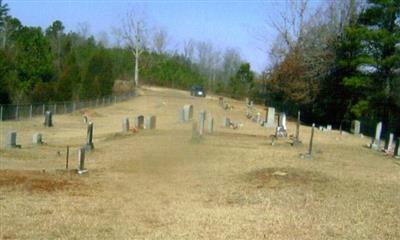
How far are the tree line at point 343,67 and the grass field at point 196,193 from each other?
20.5 metres

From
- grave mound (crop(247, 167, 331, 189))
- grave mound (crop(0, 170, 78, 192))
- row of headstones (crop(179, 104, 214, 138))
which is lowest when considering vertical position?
grave mound (crop(0, 170, 78, 192))

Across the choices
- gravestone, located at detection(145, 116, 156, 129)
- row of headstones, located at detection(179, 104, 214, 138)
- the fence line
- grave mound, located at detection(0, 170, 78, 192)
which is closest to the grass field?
grave mound, located at detection(0, 170, 78, 192)

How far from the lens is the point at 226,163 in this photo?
19.7 metres

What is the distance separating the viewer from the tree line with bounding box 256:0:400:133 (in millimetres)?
44312

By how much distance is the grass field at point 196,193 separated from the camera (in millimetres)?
10586

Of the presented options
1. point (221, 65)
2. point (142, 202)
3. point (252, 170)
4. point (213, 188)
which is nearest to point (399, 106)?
point (252, 170)

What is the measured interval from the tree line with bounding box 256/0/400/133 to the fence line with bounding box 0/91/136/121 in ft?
57.8

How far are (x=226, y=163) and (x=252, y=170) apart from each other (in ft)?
5.91

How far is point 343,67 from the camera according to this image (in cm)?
5012

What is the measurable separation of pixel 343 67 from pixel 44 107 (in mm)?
23028

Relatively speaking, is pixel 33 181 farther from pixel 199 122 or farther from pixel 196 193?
pixel 199 122

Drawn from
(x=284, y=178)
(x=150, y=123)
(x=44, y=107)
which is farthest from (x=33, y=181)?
(x=44, y=107)

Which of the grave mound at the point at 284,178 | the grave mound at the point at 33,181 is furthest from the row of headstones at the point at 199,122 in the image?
the grave mound at the point at 33,181

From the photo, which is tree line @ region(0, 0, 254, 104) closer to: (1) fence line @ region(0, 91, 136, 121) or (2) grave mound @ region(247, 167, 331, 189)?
(1) fence line @ region(0, 91, 136, 121)
